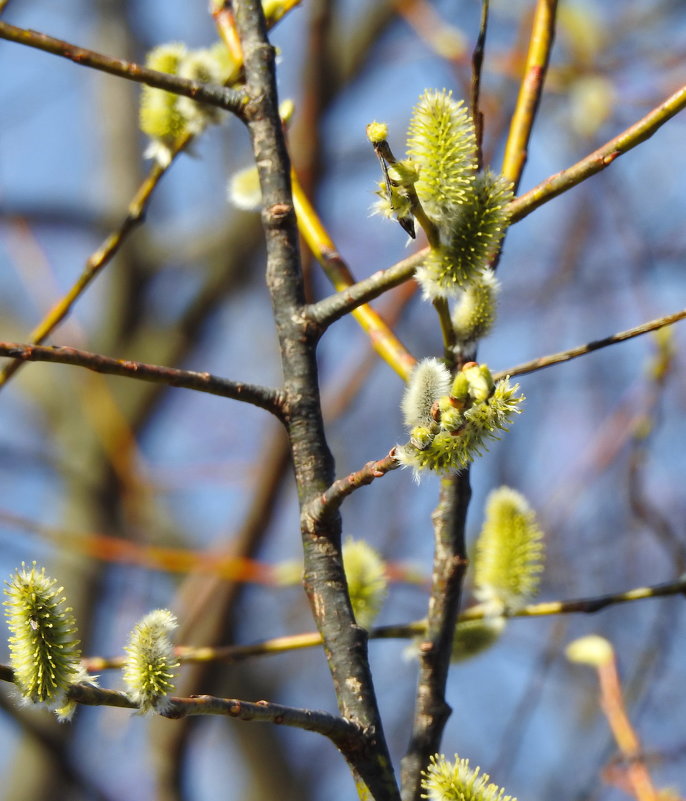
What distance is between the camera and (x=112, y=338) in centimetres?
459

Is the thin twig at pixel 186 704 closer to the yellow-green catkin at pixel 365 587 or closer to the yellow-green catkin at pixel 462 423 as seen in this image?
the yellow-green catkin at pixel 462 423

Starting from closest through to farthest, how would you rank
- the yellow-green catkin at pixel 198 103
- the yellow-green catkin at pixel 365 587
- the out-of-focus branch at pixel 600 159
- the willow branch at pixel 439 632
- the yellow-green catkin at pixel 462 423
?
the yellow-green catkin at pixel 462 423 < the out-of-focus branch at pixel 600 159 < the willow branch at pixel 439 632 < the yellow-green catkin at pixel 365 587 < the yellow-green catkin at pixel 198 103

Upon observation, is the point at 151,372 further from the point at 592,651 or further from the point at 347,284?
the point at 592,651

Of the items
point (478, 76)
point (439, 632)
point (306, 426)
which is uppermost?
point (478, 76)

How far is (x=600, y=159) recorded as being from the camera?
645 millimetres

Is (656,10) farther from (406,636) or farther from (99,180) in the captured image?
(406,636)

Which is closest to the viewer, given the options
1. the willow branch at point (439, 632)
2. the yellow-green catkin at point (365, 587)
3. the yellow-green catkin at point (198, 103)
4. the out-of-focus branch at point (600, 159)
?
the out-of-focus branch at point (600, 159)

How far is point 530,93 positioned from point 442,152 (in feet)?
1.12

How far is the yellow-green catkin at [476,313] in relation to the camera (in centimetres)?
77

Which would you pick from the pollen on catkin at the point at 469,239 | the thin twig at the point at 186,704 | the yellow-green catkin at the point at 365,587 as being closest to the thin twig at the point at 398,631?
the yellow-green catkin at the point at 365,587

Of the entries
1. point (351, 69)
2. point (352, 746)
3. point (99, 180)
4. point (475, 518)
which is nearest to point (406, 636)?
point (352, 746)

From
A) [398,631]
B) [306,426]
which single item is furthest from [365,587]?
[306,426]

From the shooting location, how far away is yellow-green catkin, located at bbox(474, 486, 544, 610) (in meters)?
0.91

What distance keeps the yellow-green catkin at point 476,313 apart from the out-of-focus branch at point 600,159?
0.35 feet
